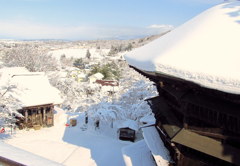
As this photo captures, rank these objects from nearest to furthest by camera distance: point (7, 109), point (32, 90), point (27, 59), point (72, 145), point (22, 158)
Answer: point (22, 158) < point (7, 109) < point (72, 145) < point (32, 90) < point (27, 59)

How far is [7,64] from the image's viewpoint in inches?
1287

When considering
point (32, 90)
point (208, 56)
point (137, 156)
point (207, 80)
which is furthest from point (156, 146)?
point (32, 90)

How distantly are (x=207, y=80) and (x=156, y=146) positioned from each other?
4514 mm

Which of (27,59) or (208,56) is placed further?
(27,59)

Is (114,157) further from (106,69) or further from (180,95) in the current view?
(106,69)

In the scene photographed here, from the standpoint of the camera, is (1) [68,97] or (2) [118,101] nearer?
(2) [118,101]

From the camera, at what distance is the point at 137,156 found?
26.9 feet

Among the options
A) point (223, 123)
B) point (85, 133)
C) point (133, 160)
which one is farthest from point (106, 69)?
point (223, 123)

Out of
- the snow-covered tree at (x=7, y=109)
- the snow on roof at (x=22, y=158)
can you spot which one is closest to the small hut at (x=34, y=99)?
the snow-covered tree at (x=7, y=109)

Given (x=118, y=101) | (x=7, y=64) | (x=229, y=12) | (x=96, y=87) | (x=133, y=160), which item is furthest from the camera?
(x=7, y=64)

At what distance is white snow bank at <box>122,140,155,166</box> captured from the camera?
764 centimetres

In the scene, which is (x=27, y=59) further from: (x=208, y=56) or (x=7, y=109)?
(x=208, y=56)

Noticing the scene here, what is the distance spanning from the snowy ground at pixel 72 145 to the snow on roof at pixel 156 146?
13.3 feet

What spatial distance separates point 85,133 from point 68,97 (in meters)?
11.7
